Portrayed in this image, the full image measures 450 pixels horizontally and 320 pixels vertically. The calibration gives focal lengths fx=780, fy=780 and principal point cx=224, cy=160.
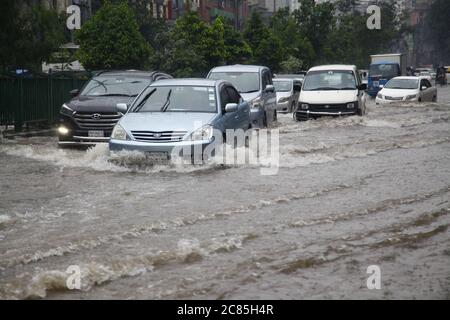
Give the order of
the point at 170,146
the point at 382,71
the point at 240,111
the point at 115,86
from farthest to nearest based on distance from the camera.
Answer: the point at 382,71 → the point at 115,86 → the point at 240,111 → the point at 170,146

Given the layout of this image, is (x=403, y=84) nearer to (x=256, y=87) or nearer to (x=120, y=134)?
(x=256, y=87)

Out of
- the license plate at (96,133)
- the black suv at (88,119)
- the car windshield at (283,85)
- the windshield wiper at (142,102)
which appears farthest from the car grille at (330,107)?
the windshield wiper at (142,102)

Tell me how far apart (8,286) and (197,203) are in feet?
13.3

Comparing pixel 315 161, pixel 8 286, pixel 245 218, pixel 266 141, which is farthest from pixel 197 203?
pixel 266 141

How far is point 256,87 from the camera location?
19.6m

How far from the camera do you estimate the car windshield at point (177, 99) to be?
13336 millimetres

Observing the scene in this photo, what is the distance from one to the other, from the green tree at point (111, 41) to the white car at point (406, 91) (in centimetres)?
979

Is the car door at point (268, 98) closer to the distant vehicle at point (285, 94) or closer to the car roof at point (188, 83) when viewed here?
the car roof at point (188, 83)

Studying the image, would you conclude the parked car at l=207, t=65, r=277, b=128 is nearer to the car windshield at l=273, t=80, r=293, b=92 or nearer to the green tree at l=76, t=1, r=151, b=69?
the car windshield at l=273, t=80, r=293, b=92

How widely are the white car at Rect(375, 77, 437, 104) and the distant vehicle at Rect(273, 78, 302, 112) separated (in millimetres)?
3775

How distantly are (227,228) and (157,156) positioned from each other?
4217mm

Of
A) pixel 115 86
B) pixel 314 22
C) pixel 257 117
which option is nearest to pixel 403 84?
pixel 257 117

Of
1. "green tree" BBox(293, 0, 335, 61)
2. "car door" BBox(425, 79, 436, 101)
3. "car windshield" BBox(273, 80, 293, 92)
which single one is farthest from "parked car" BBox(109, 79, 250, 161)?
"green tree" BBox(293, 0, 335, 61)
